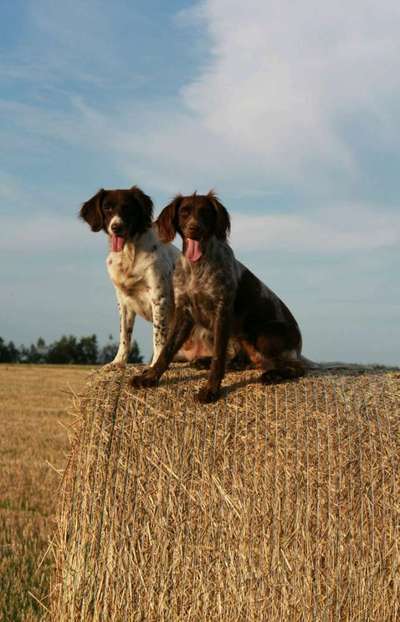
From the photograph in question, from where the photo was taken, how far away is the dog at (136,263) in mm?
6172

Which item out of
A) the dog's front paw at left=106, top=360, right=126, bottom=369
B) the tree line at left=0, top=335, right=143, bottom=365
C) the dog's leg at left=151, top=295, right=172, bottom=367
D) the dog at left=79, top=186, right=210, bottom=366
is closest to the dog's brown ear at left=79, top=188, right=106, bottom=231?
the dog at left=79, top=186, right=210, bottom=366

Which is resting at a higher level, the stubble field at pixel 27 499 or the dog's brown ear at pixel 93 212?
the dog's brown ear at pixel 93 212

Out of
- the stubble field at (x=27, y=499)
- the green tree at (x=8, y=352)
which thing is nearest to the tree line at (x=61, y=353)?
the green tree at (x=8, y=352)

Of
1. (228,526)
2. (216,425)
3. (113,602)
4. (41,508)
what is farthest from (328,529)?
(41,508)

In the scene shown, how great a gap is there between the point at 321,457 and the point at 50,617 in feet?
6.67

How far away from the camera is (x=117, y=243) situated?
6.30 meters

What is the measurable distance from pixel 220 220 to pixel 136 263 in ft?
4.53

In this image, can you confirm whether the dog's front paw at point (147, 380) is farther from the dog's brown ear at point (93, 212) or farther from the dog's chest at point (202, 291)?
the dog's brown ear at point (93, 212)

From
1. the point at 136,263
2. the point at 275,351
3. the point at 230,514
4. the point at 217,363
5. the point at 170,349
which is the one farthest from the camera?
the point at 136,263

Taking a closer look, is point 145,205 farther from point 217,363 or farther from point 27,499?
point 27,499

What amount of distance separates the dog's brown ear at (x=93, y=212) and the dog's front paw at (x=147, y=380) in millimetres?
1406

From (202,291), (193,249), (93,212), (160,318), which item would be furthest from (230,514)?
(93,212)

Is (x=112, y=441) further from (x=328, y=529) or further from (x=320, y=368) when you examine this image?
(x=320, y=368)

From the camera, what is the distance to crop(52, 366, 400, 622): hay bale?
Answer: 15.7 ft
